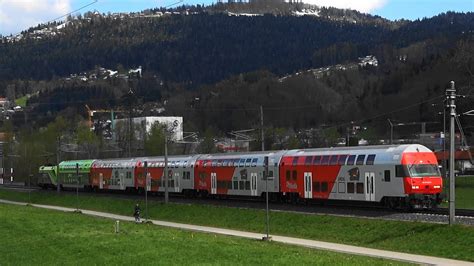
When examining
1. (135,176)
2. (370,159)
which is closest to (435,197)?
(370,159)

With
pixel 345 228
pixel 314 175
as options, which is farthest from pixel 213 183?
pixel 345 228

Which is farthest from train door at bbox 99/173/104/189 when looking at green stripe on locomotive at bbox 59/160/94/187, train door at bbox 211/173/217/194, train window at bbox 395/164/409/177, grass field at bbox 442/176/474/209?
train window at bbox 395/164/409/177

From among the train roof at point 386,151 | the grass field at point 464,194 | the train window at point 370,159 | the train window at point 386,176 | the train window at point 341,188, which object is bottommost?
the grass field at point 464,194

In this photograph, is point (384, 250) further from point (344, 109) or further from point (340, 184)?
point (344, 109)

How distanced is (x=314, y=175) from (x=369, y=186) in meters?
6.25

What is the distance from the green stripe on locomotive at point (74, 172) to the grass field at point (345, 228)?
32393 millimetres

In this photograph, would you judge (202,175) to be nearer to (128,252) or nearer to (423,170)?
(423,170)

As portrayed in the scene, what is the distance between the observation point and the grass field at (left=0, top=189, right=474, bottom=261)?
109ft

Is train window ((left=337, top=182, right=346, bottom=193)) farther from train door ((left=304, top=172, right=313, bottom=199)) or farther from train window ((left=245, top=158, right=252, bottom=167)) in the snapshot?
train window ((left=245, top=158, right=252, bottom=167))

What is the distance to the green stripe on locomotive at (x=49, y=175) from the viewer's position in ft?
358

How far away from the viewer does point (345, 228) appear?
4109 centimetres

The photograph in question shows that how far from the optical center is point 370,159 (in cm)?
4728

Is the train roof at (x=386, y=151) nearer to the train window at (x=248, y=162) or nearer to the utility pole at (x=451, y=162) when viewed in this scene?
the utility pole at (x=451, y=162)

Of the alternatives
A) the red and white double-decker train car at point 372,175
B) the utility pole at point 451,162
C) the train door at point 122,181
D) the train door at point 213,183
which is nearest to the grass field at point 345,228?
A: the utility pole at point 451,162
